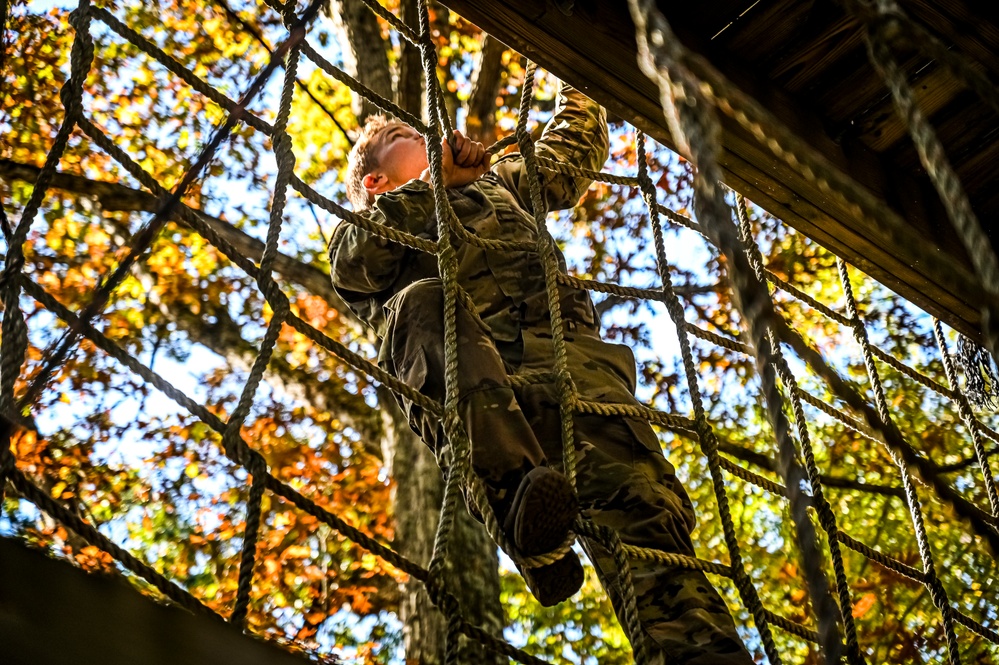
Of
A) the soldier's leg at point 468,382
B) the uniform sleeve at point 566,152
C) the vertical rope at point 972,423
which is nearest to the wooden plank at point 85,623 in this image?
the soldier's leg at point 468,382

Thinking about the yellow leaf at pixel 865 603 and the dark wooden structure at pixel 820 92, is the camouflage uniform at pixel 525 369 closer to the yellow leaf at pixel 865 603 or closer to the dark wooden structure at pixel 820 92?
the dark wooden structure at pixel 820 92

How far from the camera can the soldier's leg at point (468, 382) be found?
1.64 m

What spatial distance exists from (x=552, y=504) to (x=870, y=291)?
5.70 meters

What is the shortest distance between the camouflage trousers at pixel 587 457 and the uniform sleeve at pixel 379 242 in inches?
6.5

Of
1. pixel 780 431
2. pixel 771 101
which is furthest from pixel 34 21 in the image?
pixel 780 431

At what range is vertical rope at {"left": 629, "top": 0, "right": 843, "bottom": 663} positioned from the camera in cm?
70

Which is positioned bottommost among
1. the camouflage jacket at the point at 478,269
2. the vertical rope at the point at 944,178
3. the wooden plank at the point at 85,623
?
the wooden plank at the point at 85,623

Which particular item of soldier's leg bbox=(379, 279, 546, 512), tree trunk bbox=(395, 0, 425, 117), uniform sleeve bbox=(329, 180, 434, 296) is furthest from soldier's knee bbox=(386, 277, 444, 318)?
tree trunk bbox=(395, 0, 425, 117)

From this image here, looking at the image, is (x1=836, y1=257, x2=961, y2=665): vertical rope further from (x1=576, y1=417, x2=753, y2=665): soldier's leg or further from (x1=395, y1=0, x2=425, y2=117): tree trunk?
(x1=395, y1=0, x2=425, y2=117): tree trunk

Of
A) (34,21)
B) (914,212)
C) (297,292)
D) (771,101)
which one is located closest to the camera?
(771,101)

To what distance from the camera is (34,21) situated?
6.40 metres

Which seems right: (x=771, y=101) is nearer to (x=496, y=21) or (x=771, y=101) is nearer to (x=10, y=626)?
(x=496, y=21)

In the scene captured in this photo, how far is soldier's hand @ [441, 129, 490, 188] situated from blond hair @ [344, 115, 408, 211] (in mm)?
297

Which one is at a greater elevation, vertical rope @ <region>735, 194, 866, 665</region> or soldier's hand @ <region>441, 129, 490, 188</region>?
soldier's hand @ <region>441, 129, 490, 188</region>
